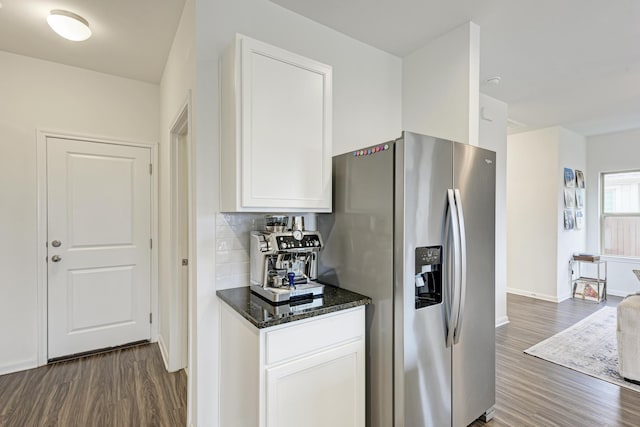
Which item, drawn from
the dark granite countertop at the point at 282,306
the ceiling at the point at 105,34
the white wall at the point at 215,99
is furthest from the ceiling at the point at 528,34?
the dark granite countertop at the point at 282,306

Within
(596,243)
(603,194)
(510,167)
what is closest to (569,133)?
(510,167)

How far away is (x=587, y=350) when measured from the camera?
3.16m

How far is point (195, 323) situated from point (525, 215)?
549 cm

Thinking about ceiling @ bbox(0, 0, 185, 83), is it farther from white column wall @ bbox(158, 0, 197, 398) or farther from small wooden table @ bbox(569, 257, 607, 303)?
small wooden table @ bbox(569, 257, 607, 303)

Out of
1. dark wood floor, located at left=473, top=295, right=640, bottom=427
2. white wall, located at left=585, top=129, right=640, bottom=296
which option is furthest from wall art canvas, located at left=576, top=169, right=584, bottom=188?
dark wood floor, located at left=473, top=295, right=640, bottom=427

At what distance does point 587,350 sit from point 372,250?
302cm

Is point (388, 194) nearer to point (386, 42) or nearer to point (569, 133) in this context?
point (386, 42)

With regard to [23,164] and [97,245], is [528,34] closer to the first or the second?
[97,245]

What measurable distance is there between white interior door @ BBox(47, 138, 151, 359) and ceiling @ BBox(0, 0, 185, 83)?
764mm

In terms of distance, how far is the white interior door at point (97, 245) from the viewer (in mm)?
2934

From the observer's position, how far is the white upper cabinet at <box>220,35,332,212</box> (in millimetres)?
→ 1630

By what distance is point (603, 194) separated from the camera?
18.2 ft

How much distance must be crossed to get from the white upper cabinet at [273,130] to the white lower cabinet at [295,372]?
0.65m

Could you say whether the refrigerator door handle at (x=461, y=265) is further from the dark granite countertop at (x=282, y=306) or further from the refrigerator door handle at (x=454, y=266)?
the dark granite countertop at (x=282, y=306)
